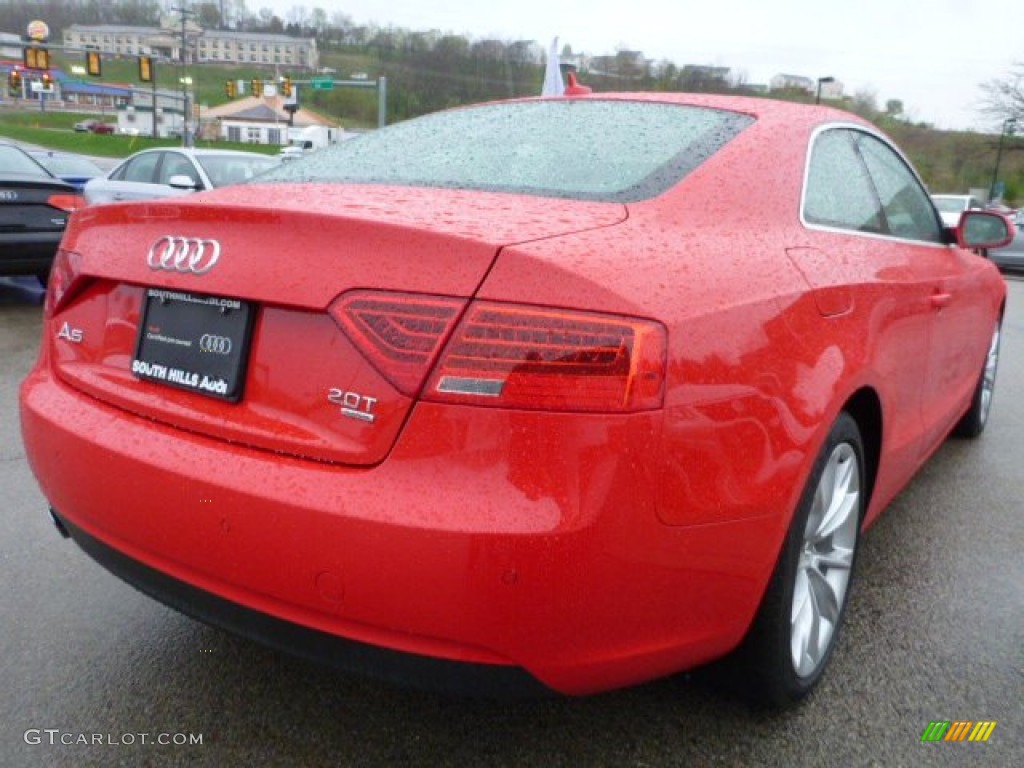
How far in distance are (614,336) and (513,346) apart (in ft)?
0.56

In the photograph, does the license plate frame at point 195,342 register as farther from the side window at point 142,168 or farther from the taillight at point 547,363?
the side window at point 142,168

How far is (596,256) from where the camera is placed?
5.26 ft

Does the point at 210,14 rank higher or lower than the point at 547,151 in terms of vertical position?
higher

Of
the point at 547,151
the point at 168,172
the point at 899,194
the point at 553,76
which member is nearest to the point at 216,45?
the point at 168,172

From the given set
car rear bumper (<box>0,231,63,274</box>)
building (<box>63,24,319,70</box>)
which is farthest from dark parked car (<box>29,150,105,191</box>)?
building (<box>63,24,319,70</box>)

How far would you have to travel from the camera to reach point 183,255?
71.4 inches

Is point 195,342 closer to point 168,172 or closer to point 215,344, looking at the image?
point 215,344

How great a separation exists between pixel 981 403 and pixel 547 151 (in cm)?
333

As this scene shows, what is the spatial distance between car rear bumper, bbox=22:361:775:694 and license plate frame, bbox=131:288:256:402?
11cm

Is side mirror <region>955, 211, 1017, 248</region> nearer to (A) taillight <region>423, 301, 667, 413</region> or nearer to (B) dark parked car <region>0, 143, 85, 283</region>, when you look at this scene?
(A) taillight <region>423, 301, 667, 413</region>

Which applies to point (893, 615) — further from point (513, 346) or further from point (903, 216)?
point (513, 346)

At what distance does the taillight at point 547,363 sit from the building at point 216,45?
3942 inches

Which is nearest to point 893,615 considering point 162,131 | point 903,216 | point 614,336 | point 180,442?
point 903,216

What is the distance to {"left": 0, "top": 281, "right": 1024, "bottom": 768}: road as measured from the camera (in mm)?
1989
